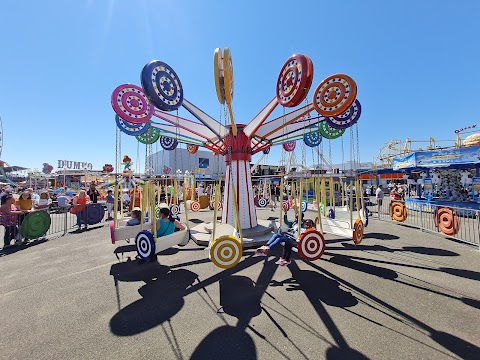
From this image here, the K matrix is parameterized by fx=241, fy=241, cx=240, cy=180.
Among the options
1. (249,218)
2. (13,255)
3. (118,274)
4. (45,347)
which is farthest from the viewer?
(249,218)

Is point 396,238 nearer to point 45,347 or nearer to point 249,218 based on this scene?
point 249,218

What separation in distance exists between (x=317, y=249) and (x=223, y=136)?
5.64m

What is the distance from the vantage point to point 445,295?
4.19 metres

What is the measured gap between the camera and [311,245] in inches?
197

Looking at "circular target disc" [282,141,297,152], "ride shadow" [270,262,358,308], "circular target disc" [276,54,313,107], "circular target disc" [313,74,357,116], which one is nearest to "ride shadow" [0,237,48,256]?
"ride shadow" [270,262,358,308]

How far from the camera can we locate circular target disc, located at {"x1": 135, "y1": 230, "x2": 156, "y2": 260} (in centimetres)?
528

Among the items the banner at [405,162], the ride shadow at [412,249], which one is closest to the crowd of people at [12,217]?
the ride shadow at [412,249]

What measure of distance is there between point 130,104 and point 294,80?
4997 millimetres

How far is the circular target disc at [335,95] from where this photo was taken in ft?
20.0

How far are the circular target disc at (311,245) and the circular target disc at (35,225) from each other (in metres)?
9.17

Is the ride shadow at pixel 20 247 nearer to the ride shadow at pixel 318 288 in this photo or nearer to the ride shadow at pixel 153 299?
the ride shadow at pixel 153 299

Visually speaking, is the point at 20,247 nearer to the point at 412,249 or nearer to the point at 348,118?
the point at 348,118

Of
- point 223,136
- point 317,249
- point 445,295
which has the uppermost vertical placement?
point 223,136

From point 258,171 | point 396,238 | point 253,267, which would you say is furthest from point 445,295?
point 258,171
